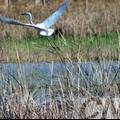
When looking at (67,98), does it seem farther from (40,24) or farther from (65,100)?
(40,24)

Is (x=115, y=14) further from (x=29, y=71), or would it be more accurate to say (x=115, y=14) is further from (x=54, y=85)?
(x=54, y=85)

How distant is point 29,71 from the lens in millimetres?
7242

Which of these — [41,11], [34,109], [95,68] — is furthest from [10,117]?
[41,11]

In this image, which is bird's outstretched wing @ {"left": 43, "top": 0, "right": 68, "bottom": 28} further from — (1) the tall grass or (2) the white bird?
(1) the tall grass

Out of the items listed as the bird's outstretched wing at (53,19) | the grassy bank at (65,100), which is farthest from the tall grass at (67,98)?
the bird's outstretched wing at (53,19)

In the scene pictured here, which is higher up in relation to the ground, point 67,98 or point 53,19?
point 53,19

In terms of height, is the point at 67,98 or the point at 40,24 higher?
the point at 40,24

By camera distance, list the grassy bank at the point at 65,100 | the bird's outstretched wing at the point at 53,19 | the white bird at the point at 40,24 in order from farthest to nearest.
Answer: the bird's outstretched wing at the point at 53,19, the grassy bank at the point at 65,100, the white bird at the point at 40,24

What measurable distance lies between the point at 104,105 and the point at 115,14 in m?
9.70

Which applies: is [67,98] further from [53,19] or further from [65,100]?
[53,19]

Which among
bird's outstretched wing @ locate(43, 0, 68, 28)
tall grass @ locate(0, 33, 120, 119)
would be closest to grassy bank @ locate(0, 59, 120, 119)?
tall grass @ locate(0, 33, 120, 119)

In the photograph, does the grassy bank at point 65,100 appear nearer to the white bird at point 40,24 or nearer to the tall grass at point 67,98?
the tall grass at point 67,98

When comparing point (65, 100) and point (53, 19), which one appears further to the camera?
point (53, 19)

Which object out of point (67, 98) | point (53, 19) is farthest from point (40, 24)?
point (67, 98)
